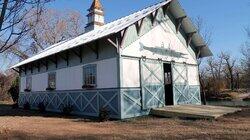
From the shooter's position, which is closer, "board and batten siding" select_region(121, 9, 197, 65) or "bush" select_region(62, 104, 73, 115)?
"board and batten siding" select_region(121, 9, 197, 65)

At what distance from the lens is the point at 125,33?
45.0 feet

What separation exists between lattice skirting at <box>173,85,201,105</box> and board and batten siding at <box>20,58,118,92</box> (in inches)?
162

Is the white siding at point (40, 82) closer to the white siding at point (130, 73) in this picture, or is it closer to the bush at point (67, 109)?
the bush at point (67, 109)

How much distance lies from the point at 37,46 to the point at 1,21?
29.3 meters

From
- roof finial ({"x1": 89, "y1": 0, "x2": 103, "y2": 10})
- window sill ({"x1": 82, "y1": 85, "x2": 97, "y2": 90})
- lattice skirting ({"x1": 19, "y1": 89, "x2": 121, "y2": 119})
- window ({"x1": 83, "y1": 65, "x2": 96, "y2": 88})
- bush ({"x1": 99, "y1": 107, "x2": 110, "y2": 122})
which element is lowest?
bush ({"x1": 99, "y1": 107, "x2": 110, "y2": 122})

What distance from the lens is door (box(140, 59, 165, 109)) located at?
1429 cm

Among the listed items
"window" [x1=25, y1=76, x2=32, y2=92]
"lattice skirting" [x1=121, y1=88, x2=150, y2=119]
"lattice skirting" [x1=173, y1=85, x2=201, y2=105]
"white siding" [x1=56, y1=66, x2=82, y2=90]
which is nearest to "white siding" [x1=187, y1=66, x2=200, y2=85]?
"lattice skirting" [x1=173, y1=85, x2=201, y2=105]

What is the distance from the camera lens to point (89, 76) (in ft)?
50.2

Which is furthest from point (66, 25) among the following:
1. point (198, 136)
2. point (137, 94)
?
point (198, 136)

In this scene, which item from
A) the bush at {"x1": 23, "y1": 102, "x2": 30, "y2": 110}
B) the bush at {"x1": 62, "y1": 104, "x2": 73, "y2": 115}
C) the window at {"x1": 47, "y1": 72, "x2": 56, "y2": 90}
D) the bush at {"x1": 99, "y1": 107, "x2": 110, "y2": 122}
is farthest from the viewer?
the bush at {"x1": 23, "y1": 102, "x2": 30, "y2": 110}

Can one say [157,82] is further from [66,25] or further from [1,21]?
[66,25]

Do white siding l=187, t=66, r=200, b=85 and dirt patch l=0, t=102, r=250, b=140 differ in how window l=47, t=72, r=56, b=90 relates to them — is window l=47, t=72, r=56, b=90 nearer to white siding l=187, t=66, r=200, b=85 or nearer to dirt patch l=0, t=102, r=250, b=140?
dirt patch l=0, t=102, r=250, b=140

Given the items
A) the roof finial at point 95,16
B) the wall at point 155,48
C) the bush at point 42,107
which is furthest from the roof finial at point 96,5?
the wall at point 155,48

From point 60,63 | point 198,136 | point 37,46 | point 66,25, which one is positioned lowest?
point 198,136
